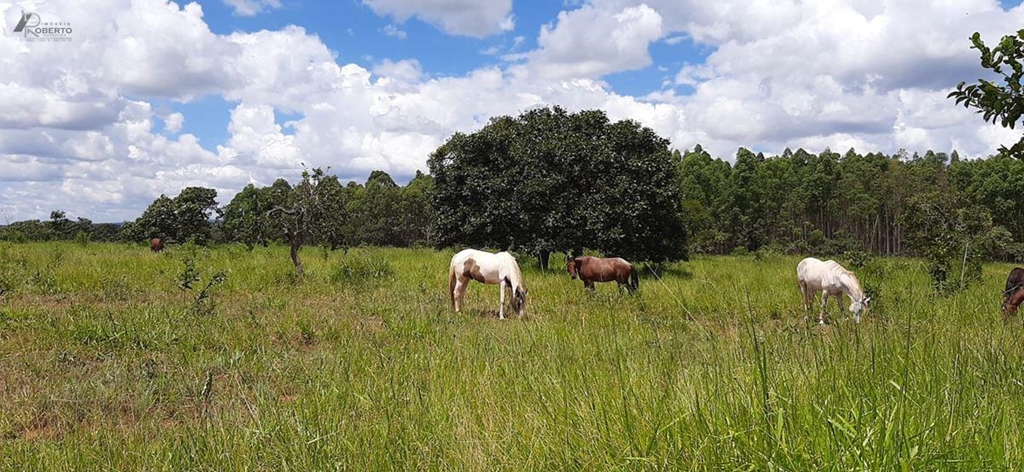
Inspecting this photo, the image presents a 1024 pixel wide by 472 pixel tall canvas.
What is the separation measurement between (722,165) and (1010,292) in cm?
6259

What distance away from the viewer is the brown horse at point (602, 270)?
14273mm

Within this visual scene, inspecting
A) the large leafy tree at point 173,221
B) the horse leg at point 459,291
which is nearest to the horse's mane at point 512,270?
the horse leg at point 459,291

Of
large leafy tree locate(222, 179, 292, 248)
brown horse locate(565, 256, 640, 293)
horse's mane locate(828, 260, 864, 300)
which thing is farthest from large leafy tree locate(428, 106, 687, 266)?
horse's mane locate(828, 260, 864, 300)

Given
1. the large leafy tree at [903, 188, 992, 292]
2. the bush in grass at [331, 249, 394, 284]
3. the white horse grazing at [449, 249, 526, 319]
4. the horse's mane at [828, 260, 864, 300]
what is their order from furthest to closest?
the bush in grass at [331, 249, 394, 284], the large leafy tree at [903, 188, 992, 292], the white horse grazing at [449, 249, 526, 319], the horse's mane at [828, 260, 864, 300]

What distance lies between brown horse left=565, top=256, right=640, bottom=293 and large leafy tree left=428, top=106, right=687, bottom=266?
139 inches

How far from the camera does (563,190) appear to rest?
19250mm

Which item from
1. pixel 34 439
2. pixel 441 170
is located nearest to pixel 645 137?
pixel 441 170

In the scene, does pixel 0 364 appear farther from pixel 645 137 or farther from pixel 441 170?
pixel 645 137

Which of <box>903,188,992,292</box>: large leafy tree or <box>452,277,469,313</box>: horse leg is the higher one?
<box>903,188,992,292</box>: large leafy tree

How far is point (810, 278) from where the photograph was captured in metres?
11.4

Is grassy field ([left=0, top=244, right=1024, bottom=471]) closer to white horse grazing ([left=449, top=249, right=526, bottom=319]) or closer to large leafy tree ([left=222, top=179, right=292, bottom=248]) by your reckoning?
white horse grazing ([left=449, top=249, right=526, bottom=319])

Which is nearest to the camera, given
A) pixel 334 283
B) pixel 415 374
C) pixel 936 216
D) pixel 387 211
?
pixel 415 374

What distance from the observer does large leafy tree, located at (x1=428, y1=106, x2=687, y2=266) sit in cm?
1861

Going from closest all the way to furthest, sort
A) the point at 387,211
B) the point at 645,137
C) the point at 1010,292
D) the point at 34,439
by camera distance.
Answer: the point at 34,439 → the point at 1010,292 → the point at 645,137 → the point at 387,211
